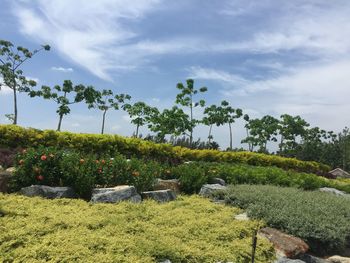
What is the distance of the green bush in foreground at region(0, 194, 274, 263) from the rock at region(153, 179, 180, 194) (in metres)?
1.34

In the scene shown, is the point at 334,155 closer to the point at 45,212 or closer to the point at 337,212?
the point at 337,212

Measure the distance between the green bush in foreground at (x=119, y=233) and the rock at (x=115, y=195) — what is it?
25cm

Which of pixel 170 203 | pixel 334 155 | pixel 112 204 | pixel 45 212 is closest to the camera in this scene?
pixel 45 212

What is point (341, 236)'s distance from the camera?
22.4 ft

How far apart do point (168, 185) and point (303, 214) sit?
2.92m

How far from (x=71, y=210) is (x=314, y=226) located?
3775 millimetres

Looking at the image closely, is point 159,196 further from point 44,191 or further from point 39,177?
point 39,177

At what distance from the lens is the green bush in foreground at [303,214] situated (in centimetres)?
671

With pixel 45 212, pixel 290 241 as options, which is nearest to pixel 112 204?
pixel 45 212

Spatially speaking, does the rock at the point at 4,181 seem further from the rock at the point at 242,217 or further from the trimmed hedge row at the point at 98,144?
the rock at the point at 242,217

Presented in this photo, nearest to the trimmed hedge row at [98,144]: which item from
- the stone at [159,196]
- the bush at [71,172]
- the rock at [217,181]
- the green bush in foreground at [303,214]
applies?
the rock at [217,181]

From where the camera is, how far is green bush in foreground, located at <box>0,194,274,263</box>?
4.60 m

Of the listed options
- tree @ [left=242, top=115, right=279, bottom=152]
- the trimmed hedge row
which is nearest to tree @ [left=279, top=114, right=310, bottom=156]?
tree @ [left=242, top=115, right=279, bottom=152]

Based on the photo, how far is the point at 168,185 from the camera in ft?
29.3
